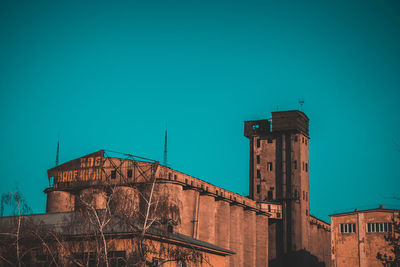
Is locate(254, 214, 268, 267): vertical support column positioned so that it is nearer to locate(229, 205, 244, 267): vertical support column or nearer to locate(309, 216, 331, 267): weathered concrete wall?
locate(229, 205, 244, 267): vertical support column

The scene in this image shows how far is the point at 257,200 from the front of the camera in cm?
9144

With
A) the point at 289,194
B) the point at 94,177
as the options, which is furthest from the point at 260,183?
the point at 94,177

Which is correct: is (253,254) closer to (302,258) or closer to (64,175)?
(302,258)

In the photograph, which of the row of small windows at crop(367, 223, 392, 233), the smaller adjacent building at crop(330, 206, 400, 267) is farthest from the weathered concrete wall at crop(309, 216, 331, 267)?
the row of small windows at crop(367, 223, 392, 233)

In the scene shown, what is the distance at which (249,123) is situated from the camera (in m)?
96.9

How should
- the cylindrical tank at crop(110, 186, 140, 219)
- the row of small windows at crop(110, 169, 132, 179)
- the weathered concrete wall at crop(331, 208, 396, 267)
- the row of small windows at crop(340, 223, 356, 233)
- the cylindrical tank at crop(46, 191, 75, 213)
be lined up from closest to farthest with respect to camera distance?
the cylindrical tank at crop(110, 186, 140, 219) < the weathered concrete wall at crop(331, 208, 396, 267) < the row of small windows at crop(340, 223, 356, 233) < the row of small windows at crop(110, 169, 132, 179) < the cylindrical tank at crop(46, 191, 75, 213)

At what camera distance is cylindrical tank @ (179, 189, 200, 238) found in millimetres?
64125

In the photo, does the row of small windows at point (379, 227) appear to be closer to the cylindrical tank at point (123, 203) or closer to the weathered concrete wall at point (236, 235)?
the weathered concrete wall at point (236, 235)

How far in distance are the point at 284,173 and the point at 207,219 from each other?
25.1m

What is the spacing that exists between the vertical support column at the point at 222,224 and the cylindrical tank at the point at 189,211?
19.0ft

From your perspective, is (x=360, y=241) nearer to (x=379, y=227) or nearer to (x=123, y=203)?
(x=379, y=227)

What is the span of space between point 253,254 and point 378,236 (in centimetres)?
2837

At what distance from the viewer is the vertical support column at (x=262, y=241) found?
82.4 m

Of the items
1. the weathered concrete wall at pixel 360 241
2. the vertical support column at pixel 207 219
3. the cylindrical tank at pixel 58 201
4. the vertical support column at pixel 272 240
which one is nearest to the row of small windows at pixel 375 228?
the weathered concrete wall at pixel 360 241
